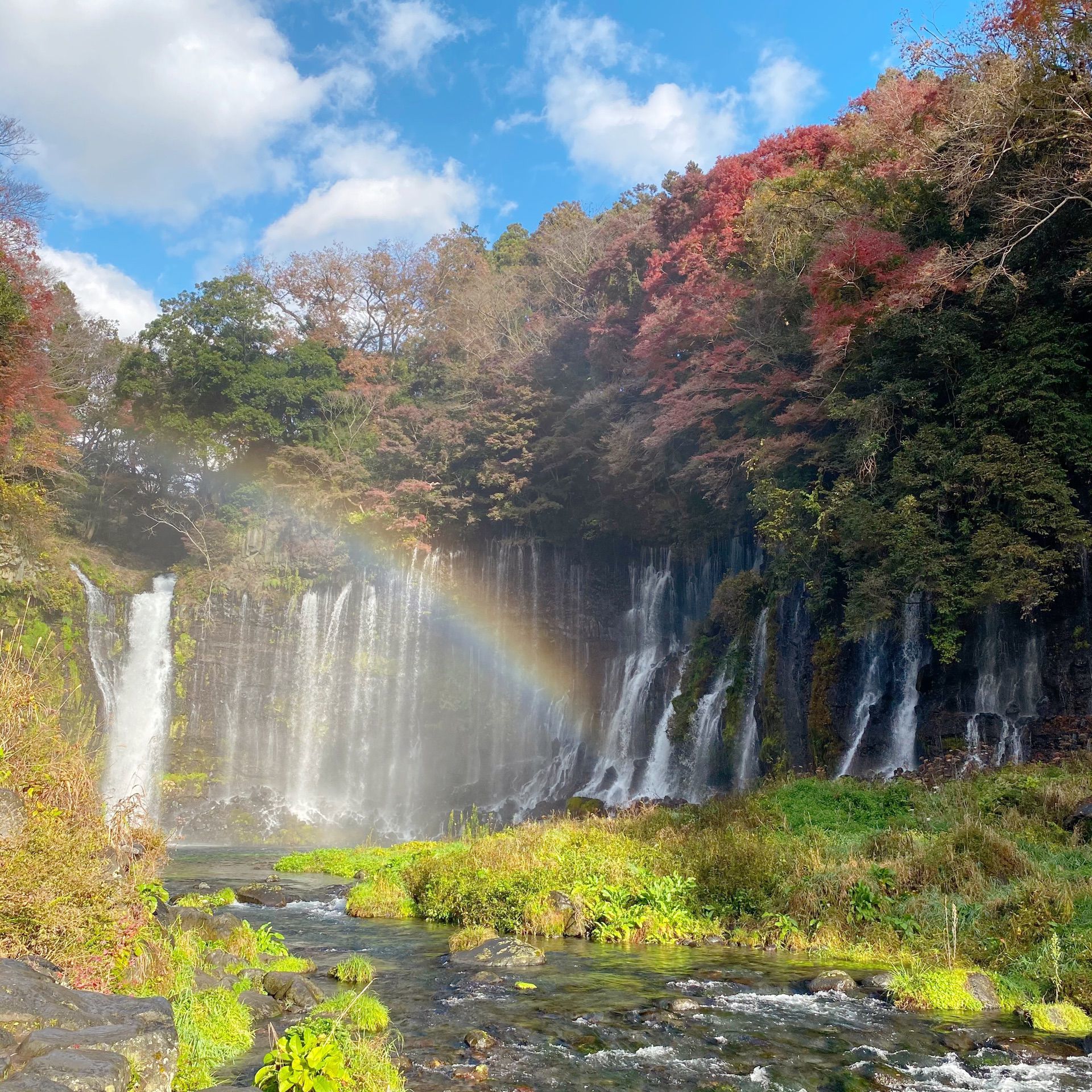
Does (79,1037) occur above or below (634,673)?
below

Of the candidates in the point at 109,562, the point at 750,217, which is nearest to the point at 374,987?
the point at 750,217

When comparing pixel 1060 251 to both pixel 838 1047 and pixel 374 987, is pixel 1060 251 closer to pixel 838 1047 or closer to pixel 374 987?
pixel 838 1047

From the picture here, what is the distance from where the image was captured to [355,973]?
9359 mm

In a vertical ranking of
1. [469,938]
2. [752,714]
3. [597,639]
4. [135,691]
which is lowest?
[469,938]

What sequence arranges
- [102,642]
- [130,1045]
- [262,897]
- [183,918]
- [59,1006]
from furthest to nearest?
[102,642] < [262,897] < [183,918] < [59,1006] < [130,1045]

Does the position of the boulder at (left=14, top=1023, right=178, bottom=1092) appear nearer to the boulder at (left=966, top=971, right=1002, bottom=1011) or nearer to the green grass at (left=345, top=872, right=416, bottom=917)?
the boulder at (left=966, top=971, right=1002, bottom=1011)

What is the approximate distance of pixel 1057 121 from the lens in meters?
17.2

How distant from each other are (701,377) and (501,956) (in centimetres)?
2009

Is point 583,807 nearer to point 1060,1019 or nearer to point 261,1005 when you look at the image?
point 261,1005

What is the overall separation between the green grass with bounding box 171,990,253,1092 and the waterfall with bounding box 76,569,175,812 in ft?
90.2

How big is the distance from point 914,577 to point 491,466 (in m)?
20.8

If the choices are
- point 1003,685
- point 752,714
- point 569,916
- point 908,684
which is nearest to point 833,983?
point 569,916

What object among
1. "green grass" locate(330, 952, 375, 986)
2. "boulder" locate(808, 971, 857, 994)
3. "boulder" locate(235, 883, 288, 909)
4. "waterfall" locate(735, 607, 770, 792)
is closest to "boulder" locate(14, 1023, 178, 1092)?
"green grass" locate(330, 952, 375, 986)

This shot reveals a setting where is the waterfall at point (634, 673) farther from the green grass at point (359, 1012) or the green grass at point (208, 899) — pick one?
the green grass at point (359, 1012)
